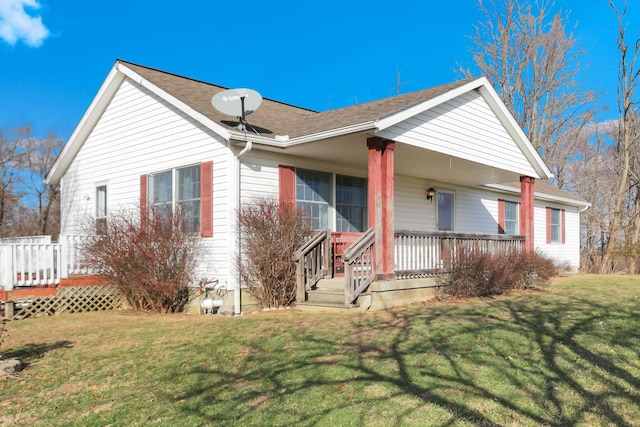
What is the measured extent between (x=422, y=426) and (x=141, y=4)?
21.7 metres

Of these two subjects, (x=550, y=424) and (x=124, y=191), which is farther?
(x=124, y=191)

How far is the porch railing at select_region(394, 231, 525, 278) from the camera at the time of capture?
9562mm

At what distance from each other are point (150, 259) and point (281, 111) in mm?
5804

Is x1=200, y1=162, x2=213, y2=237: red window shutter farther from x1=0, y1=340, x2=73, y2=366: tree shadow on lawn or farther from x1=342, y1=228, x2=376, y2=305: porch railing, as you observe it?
x1=0, y1=340, x2=73, y2=366: tree shadow on lawn

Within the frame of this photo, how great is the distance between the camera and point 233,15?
89.6 ft

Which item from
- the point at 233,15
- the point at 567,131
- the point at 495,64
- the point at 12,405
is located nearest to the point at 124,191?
the point at 12,405

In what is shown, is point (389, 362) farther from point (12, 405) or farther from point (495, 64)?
point (495, 64)

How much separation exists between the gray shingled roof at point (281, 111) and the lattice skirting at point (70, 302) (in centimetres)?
439

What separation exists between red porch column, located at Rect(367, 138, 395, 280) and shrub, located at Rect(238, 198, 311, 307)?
4.79 ft

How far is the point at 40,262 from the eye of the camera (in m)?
10.1

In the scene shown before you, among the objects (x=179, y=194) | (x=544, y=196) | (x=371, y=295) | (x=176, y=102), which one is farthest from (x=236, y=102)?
(x=544, y=196)

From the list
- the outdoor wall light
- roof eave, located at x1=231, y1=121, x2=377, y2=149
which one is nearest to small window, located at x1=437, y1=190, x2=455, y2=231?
the outdoor wall light

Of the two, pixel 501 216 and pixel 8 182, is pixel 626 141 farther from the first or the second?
pixel 8 182

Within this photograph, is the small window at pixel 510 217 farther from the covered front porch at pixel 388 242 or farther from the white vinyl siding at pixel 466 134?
the white vinyl siding at pixel 466 134
